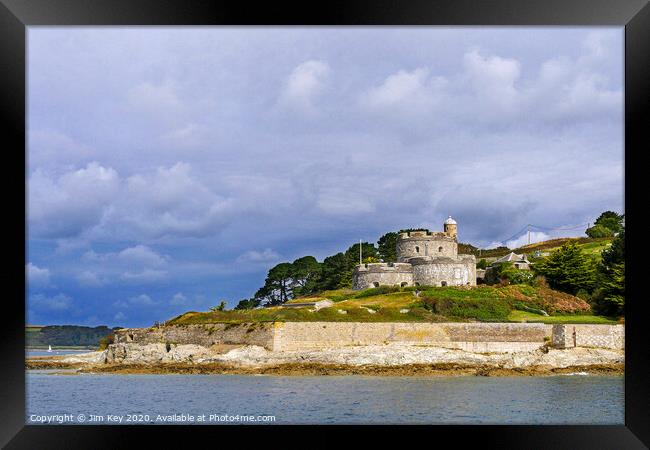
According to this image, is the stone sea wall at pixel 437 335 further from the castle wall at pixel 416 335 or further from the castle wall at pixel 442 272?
the castle wall at pixel 442 272

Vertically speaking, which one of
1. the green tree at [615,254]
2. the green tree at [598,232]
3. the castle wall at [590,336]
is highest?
the green tree at [598,232]

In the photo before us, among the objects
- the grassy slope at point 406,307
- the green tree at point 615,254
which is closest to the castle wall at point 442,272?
the grassy slope at point 406,307

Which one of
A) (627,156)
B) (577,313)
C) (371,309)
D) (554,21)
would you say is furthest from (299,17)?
(577,313)

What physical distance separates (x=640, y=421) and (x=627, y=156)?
263 centimetres

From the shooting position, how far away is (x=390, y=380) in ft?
59.3

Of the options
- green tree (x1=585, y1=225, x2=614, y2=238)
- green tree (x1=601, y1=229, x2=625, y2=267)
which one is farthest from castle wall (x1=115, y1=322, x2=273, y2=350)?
green tree (x1=585, y1=225, x2=614, y2=238)

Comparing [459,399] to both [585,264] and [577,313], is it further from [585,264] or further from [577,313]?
[585,264]

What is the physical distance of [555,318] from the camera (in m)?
24.5

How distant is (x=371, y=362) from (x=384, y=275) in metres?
10.6

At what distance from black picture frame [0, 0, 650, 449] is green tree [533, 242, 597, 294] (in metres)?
22.0

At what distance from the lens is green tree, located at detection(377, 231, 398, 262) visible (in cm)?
3997

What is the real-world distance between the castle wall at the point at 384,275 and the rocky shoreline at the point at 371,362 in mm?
9397

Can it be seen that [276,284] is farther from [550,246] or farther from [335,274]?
[550,246]

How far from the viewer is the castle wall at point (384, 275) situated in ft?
101
